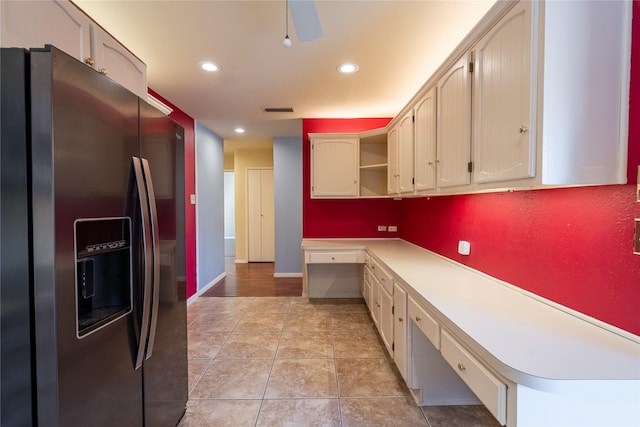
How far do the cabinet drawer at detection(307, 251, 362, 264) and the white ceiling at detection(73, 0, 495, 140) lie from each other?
177 centimetres

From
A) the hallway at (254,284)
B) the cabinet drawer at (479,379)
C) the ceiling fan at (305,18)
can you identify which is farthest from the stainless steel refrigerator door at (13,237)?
the hallway at (254,284)

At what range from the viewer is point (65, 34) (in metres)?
1.39

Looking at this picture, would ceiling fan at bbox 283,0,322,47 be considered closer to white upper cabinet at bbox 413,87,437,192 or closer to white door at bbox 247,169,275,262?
white upper cabinet at bbox 413,87,437,192

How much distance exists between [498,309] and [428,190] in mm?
1017

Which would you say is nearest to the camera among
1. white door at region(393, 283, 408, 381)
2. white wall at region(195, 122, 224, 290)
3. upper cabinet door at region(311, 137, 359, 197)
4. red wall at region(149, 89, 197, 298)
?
white door at region(393, 283, 408, 381)

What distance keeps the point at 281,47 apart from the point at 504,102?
5.32 ft

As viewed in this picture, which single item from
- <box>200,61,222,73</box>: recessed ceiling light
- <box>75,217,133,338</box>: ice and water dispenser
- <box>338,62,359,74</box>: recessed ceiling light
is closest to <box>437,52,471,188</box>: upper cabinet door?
<box>338,62,359,74</box>: recessed ceiling light

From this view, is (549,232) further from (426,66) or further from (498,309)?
(426,66)

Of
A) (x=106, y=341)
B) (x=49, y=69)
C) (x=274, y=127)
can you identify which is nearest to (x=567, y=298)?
(x=106, y=341)

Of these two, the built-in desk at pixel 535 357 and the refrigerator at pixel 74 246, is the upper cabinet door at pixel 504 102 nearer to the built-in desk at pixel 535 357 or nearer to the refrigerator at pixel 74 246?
the built-in desk at pixel 535 357

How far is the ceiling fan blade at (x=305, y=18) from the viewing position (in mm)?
1371

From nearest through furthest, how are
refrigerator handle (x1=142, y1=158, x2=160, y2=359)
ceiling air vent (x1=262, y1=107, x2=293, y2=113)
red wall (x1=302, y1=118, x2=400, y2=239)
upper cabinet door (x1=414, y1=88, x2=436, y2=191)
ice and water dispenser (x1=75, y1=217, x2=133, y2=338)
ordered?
ice and water dispenser (x1=75, y1=217, x2=133, y2=338)
refrigerator handle (x1=142, y1=158, x2=160, y2=359)
upper cabinet door (x1=414, y1=88, x2=436, y2=191)
ceiling air vent (x1=262, y1=107, x2=293, y2=113)
red wall (x1=302, y1=118, x2=400, y2=239)

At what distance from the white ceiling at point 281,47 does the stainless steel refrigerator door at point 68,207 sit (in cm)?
108

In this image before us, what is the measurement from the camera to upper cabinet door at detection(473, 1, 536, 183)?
110 cm
